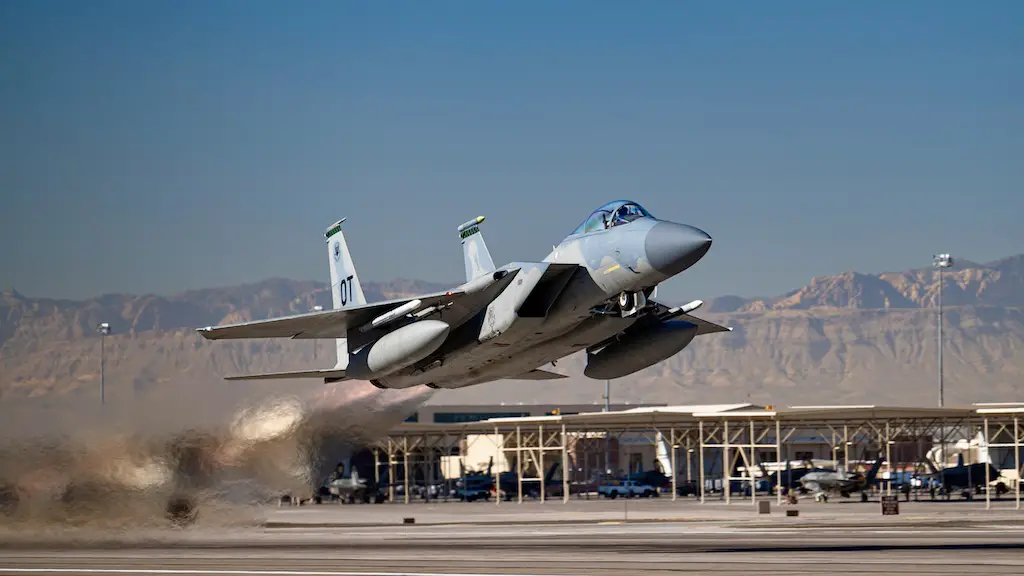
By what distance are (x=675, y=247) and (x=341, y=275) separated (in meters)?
14.4

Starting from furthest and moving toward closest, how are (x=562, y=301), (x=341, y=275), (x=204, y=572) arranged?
(x=341, y=275) < (x=562, y=301) < (x=204, y=572)

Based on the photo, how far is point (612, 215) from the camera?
1109 inches

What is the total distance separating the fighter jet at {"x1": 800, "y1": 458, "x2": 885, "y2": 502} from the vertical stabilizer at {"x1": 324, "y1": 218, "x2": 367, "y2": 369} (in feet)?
129

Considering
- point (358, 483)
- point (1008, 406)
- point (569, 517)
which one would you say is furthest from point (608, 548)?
point (358, 483)

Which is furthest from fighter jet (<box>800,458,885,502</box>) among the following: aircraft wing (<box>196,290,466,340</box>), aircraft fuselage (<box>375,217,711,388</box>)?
aircraft wing (<box>196,290,466,340</box>)

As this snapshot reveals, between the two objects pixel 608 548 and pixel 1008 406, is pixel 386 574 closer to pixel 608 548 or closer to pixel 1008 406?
pixel 608 548

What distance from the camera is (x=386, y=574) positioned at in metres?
26.3

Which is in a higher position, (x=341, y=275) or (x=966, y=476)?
(x=341, y=275)

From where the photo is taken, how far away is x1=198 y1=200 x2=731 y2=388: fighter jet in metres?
27.3

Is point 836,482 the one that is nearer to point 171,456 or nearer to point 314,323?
point 314,323

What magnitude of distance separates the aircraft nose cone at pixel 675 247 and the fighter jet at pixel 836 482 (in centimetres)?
4629

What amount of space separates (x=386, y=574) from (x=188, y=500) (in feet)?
24.8

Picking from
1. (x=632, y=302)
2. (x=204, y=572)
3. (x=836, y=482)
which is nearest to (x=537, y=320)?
(x=632, y=302)

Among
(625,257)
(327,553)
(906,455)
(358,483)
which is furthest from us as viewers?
(906,455)
